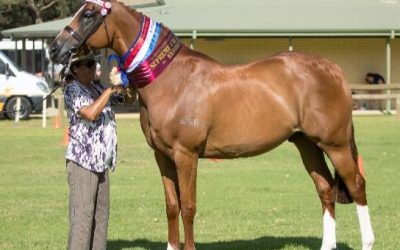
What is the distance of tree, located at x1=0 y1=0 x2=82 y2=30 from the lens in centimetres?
6594

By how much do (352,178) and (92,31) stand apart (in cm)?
294

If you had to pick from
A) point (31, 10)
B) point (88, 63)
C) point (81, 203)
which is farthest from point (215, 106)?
point (31, 10)

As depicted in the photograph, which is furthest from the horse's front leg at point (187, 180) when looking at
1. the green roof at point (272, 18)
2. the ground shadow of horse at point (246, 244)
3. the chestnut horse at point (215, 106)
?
the green roof at point (272, 18)

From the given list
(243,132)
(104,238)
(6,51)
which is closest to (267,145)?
(243,132)

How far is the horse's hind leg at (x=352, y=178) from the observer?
30.0ft

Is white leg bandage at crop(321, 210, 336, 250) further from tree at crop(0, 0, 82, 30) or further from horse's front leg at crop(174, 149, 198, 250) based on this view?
tree at crop(0, 0, 82, 30)

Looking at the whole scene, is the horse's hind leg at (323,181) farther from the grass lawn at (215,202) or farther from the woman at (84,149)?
the woman at (84,149)

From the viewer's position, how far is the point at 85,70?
821 centimetres

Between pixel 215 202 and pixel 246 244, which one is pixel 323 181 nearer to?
pixel 246 244

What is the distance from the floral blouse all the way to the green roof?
81.4ft

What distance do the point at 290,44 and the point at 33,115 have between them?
983 centimetres

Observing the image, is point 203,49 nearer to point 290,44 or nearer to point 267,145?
point 290,44

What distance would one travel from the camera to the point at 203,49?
36.8 metres

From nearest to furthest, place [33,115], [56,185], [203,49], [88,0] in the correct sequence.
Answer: [88,0] < [56,185] < [33,115] < [203,49]
